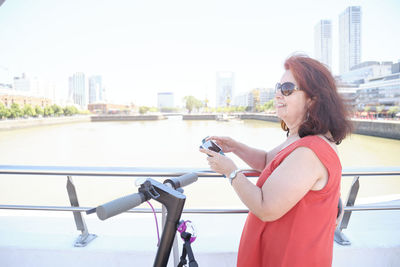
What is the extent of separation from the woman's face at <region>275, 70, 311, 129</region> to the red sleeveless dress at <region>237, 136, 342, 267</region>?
141 millimetres

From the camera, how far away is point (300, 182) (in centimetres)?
74

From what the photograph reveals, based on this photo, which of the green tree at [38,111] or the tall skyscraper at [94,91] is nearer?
the green tree at [38,111]

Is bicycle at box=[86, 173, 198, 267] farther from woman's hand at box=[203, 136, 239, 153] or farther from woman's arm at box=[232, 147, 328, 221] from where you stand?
woman's hand at box=[203, 136, 239, 153]

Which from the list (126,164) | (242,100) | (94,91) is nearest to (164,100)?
(94,91)

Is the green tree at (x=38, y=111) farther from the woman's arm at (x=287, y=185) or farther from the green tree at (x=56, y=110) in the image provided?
the woman's arm at (x=287, y=185)

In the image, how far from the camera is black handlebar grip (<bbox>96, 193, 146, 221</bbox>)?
614 millimetres

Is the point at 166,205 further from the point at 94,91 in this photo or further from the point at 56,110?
the point at 94,91

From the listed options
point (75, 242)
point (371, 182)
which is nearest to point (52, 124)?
point (371, 182)

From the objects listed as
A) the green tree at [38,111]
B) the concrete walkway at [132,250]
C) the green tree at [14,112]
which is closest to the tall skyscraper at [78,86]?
the green tree at [38,111]

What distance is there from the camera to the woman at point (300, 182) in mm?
757

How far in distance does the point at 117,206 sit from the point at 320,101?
0.65 m

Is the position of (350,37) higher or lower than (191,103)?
higher

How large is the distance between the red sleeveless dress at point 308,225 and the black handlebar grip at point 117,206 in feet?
1.33

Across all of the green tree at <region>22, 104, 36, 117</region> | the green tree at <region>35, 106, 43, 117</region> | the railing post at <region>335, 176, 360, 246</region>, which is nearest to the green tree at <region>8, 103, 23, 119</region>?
the green tree at <region>22, 104, 36, 117</region>
